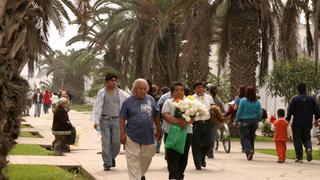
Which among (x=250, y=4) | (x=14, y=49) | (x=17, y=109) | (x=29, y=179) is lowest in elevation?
(x=29, y=179)

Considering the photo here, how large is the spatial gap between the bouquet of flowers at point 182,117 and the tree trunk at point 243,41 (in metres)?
12.5

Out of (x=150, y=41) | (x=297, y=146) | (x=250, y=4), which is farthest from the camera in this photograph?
(x=150, y=41)

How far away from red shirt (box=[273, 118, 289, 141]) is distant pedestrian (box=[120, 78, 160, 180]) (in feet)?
18.1

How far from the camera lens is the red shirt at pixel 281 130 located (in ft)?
46.0

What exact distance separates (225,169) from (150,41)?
54.9 ft

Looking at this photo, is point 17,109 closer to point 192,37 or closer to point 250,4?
point 192,37

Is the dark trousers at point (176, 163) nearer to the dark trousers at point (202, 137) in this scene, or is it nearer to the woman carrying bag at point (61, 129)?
the dark trousers at point (202, 137)

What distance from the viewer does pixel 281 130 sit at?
14.1m

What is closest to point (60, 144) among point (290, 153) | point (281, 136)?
point (281, 136)

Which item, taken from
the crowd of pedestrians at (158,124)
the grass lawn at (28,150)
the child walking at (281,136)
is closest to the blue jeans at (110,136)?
the crowd of pedestrians at (158,124)

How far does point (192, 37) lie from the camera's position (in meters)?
20.0

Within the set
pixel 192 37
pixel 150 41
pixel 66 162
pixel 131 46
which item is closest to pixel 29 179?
pixel 66 162

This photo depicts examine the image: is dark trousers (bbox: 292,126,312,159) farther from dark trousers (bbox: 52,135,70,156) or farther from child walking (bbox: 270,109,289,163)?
dark trousers (bbox: 52,135,70,156)

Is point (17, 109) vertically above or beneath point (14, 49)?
beneath
